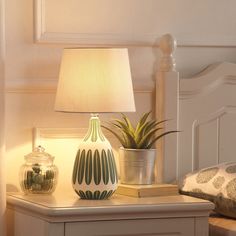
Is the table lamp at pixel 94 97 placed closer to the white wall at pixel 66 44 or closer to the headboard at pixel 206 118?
the white wall at pixel 66 44

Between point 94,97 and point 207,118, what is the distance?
59cm

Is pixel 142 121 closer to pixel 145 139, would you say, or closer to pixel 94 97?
pixel 145 139

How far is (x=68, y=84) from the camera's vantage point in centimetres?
237

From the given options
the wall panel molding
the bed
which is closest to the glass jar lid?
the wall panel molding

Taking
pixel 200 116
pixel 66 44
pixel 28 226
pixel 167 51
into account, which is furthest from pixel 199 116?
pixel 28 226

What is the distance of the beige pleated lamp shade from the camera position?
7.70 feet

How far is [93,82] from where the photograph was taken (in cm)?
235

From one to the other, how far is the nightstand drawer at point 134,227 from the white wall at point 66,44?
459 millimetres

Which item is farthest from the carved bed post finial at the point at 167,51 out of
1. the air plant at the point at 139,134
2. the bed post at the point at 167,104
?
the air plant at the point at 139,134

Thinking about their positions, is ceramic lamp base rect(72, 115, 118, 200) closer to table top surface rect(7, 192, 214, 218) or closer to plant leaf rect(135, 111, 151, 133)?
table top surface rect(7, 192, 214, 218)

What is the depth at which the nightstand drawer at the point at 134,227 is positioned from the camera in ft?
7.26

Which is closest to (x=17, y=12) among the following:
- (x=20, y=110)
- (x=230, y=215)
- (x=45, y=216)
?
(x=20, y=110)

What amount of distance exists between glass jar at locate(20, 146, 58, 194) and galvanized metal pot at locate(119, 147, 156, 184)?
237 mm

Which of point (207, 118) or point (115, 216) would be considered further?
point (207, 118)
